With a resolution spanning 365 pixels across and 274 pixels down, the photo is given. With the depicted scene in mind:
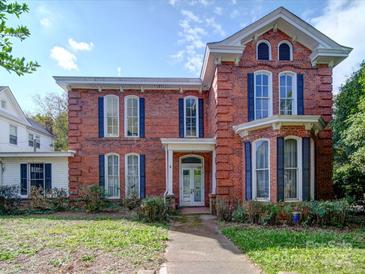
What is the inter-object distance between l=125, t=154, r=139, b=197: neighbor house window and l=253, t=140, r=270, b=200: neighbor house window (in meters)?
6.67

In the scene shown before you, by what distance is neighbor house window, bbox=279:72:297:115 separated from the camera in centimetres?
1248

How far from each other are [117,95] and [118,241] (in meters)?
9.63

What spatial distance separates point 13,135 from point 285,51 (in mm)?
21103

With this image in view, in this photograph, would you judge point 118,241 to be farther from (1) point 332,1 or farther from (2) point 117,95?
(1) point 332,1

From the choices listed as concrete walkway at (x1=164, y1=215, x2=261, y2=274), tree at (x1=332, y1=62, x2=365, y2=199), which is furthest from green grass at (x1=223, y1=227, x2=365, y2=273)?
tree at (x1=332, y1=62, x2=365, y2=199)

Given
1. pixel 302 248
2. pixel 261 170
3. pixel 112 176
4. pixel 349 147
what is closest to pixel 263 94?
pixel 261 170

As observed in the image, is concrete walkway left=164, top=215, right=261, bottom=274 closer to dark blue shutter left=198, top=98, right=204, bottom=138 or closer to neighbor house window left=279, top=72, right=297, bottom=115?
neighbor house window left=279, top=72, right=297, bottom=115

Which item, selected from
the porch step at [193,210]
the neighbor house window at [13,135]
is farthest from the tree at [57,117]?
the porch step at [193,210]

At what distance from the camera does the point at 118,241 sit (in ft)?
23.6

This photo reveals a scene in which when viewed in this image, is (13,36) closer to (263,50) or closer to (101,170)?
(263,50)

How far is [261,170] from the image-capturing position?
1114 cm

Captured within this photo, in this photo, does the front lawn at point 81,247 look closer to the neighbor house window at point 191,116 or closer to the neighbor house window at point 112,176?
the neighbor house window at point 112,176

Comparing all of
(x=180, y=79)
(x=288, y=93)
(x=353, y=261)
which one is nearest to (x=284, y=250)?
(x=353, y=261)

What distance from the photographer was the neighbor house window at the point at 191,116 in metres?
15.2
